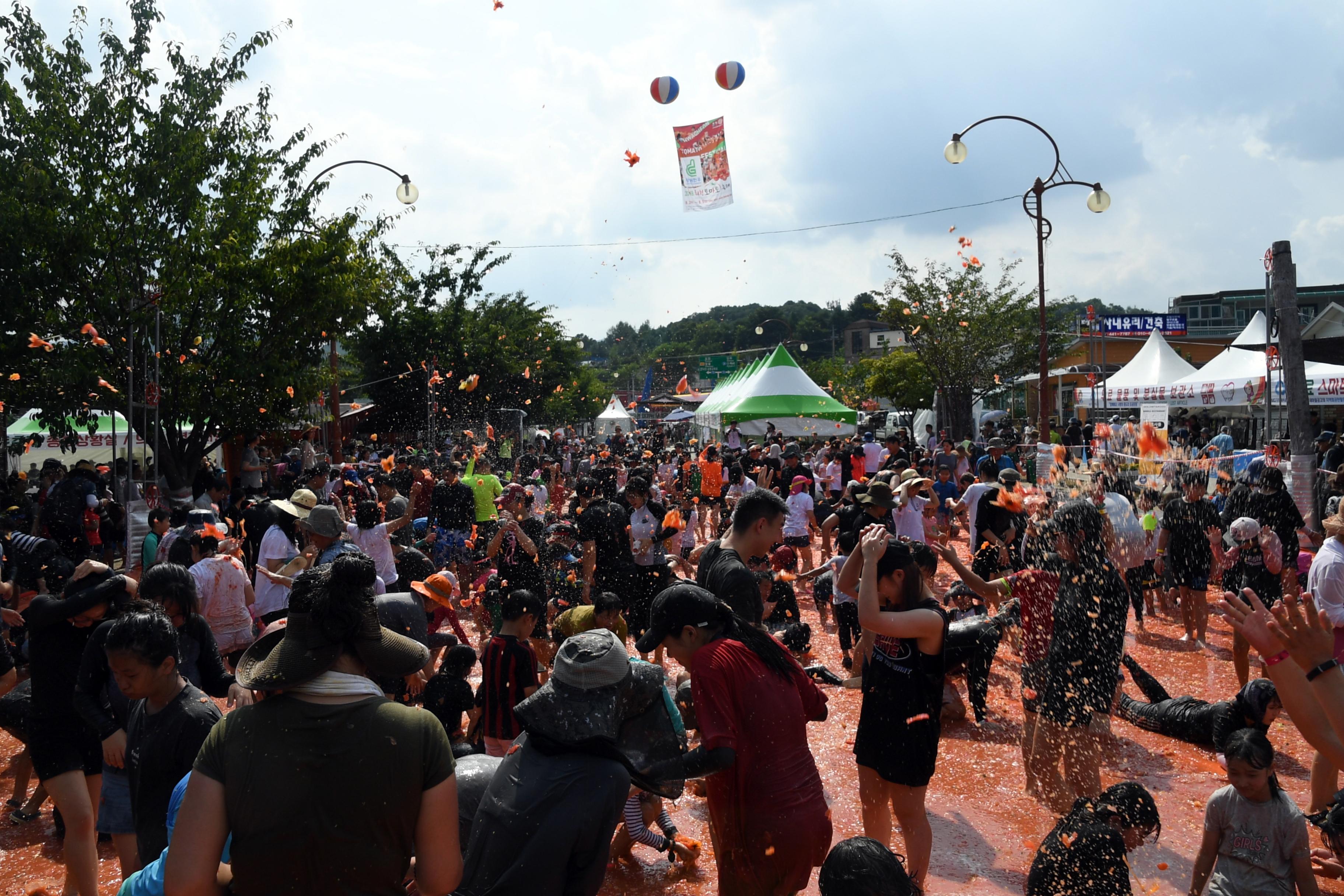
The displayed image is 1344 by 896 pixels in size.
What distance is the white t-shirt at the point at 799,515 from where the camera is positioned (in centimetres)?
1103

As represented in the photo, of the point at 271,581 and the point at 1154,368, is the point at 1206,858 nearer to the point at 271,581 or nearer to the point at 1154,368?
the point at 271,581

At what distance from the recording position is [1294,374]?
8812 mm

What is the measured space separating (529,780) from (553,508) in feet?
47.7

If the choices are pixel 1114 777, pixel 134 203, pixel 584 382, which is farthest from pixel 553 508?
pixel 584 382

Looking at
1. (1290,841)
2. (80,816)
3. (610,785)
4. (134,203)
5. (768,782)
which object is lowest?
(1290,841)

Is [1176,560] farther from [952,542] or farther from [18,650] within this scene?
[18,650]

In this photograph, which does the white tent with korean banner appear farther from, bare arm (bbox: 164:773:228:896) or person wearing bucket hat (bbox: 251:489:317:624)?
bare arm (bbox: 164:773:228:896)

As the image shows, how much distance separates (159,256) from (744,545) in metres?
12.7

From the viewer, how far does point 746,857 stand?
3012 mm

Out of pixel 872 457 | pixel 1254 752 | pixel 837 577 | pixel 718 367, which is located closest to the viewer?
pixel 1254 752

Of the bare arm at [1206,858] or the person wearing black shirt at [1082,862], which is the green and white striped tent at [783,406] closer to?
the bare arm at [1206,858]

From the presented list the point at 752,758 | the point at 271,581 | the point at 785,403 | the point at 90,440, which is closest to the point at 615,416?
the point at 785,403

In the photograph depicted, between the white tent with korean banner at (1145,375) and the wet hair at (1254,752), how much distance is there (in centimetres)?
1834

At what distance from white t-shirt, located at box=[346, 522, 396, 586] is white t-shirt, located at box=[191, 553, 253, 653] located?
144 cm
